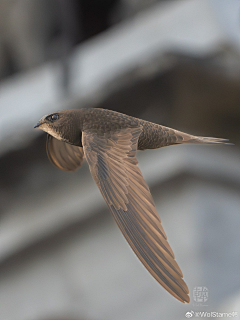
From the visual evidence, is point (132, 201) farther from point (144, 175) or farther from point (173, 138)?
point (144, 175)

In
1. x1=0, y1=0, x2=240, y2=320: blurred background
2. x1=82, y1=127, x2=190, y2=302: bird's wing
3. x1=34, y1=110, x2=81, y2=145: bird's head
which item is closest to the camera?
x1=82, y1=127, x2=190, y2=302: bird's wing

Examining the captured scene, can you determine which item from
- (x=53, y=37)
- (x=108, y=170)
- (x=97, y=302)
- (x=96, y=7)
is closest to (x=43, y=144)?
(x=97, y=302)

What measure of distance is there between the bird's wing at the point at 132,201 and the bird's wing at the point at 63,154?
0.11 m

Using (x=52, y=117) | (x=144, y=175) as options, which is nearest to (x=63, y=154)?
(x=52, y=117)

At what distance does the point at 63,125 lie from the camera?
0.43m

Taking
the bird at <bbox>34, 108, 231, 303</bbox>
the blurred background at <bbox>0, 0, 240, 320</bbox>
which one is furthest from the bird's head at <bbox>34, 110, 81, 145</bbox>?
the blurred background at <bbox>0, 0, 240, 320</bbox>

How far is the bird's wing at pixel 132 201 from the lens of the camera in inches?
12.6

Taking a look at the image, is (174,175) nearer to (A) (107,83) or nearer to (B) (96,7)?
(A) (107,83)

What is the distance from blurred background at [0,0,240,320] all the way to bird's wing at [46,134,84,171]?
0.89 meters

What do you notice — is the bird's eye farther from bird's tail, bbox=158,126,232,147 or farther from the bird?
bird's tail, bbox=158,126,232,147

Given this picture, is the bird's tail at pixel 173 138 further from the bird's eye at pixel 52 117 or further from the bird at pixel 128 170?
the bird's eye at pixel 52 117

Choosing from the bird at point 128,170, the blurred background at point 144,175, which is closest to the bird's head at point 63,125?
the bird at point 128,170

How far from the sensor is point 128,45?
166cm

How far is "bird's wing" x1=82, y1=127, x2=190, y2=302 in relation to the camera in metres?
0.32
